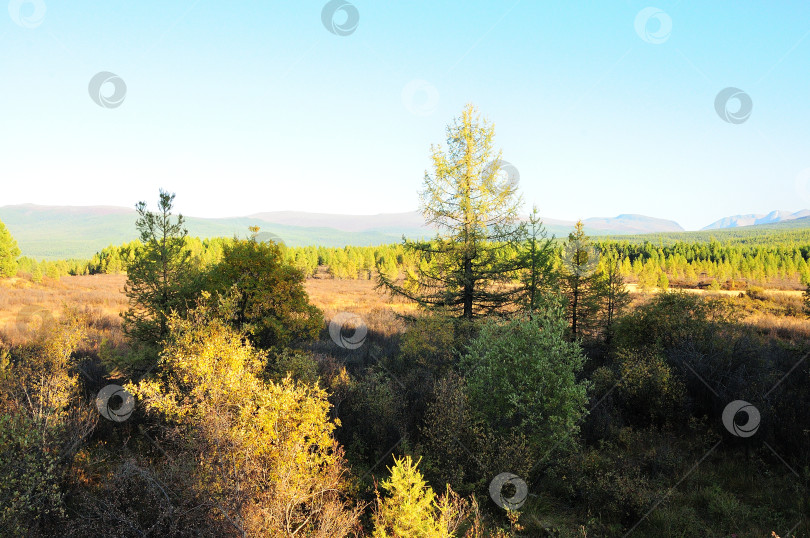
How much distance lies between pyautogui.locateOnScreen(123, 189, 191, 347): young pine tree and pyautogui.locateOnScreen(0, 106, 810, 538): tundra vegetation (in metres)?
0.07

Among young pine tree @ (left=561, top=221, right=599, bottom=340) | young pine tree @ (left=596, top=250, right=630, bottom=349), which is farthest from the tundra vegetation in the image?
young pine tree @ (left=596, top=250, right=630, bottom=349)

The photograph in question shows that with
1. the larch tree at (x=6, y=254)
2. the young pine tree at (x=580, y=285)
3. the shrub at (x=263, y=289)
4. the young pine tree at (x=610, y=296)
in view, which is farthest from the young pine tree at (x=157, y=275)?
the larch tree at (x=6, y=254)

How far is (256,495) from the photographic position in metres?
6.23

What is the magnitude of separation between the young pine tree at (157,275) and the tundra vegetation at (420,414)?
0.07 m

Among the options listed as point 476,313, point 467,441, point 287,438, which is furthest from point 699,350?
point 287,438

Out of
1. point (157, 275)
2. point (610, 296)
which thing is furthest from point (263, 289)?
point (610, 296)

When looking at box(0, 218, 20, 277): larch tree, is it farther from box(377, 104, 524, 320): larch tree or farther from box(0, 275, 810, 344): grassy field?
box(377, 104, 524, 320): larch tree

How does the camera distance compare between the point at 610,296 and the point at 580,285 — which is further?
the point at 610,296

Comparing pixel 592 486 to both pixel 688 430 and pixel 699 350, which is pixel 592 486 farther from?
pixel 699 350

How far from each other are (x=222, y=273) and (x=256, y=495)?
8626mm

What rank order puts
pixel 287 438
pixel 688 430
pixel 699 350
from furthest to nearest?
pixel 699 350 → pixel 688 430 → pixel 287 438

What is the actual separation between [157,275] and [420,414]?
997cm

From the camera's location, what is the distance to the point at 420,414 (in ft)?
40.3

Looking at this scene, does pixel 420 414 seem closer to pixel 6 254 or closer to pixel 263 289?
pixel 263 289
